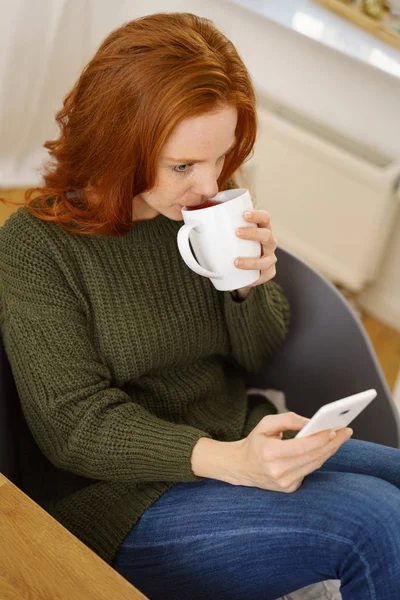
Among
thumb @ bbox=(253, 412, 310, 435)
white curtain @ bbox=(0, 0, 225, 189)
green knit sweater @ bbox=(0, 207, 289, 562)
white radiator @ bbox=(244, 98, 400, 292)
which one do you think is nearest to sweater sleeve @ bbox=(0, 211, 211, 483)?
green knit sweater @ bbox=(0, 207, 289, 562)

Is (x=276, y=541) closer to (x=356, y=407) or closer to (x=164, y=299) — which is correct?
(x=356, y=407)

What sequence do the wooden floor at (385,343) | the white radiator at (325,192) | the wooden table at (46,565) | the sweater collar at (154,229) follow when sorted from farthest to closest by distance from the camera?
the wooden floor at (385,343) → the white radiator at (325,192) → the sweater collar at (154,229) → the wooden table at (46,565)

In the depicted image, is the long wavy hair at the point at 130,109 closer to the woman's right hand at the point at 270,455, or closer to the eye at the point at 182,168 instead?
the eye at the point at 182,168

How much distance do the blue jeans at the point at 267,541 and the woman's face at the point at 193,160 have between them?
16.3 inches

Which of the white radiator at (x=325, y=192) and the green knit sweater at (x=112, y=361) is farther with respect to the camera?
the white radiator at (x=325, y=192)

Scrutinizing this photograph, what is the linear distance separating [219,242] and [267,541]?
0.41 meters

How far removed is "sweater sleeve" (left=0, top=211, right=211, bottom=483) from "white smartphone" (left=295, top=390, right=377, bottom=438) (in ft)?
0.76

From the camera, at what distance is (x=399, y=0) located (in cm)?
224

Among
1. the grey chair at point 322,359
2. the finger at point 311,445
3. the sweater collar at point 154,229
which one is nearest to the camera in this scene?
the finger at point 311,445

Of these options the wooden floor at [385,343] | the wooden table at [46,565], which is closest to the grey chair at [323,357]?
the wooden table at [46,565]

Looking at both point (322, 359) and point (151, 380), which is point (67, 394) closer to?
point (151, 380)

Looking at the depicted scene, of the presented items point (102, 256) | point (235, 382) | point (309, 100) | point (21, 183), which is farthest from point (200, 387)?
point (21, 183)

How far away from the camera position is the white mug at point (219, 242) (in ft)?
3.74

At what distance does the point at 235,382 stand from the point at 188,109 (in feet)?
1.83
